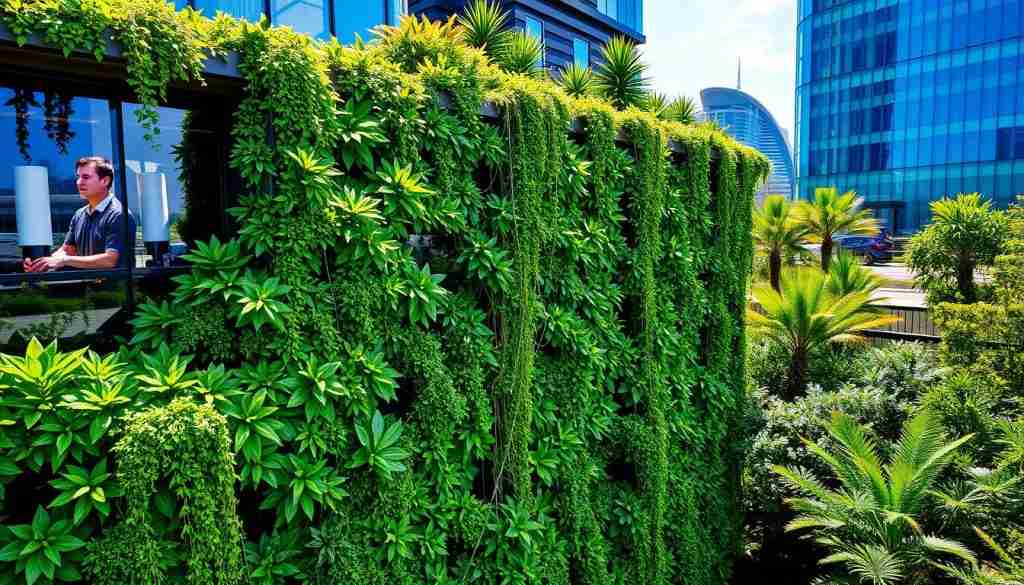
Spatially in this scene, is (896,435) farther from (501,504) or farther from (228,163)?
(228,163)

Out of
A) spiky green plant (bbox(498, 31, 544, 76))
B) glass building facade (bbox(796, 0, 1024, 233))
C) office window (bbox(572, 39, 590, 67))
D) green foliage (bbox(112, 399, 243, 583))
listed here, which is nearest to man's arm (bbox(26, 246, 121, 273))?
green foliage (bbox(112, 399, 243, 583))

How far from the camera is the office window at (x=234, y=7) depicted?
7477mm

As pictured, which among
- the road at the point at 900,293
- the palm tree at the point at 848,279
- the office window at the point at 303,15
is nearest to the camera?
the office window at the point at 303,15

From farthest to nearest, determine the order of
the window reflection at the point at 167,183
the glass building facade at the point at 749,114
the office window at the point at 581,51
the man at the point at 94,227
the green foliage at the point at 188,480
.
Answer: the glass building facade at the point at 749,114 → the office window at the point at 581,51 → the window reflection at the point at 167,183 → the man at the point at 94,227 → the green foliage at the point at 188,480

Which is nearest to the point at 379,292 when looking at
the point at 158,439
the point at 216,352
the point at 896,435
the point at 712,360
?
the point at 216,352

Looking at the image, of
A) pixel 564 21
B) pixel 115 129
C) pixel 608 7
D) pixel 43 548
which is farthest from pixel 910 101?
pixel 43 548

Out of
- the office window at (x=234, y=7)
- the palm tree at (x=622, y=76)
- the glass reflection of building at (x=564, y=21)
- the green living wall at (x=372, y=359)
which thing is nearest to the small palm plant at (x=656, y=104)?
Answer: the palm tree at (x=622, y=76)

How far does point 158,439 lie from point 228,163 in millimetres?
1637

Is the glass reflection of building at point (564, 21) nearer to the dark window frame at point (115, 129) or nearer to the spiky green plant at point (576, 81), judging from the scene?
the spiky green plant at point (576, 81)

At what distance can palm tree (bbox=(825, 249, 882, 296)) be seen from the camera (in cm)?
1130

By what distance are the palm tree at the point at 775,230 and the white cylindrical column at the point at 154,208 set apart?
40.5ft

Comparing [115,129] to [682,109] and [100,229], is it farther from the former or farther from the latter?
[682,109]

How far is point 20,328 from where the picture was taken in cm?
301

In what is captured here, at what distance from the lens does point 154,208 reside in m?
3.47
